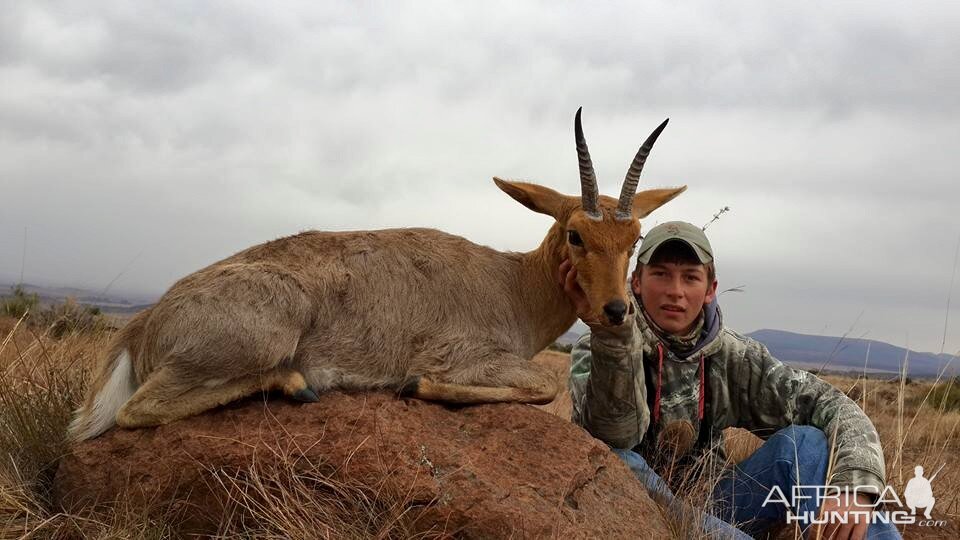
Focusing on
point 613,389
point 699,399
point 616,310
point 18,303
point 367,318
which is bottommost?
point 18,303

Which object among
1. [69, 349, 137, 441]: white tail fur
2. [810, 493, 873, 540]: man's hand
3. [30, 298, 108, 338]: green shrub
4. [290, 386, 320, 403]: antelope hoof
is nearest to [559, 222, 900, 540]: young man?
[810, 493, 873, 540]: man's hand

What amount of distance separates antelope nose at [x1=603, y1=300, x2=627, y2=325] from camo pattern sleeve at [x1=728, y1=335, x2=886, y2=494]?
1530 millimetres

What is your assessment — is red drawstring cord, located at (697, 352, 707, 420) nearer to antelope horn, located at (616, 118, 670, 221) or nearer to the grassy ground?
the grassy ground

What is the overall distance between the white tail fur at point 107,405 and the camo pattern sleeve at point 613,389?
3224 mm

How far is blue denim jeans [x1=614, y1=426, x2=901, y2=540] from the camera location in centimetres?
516

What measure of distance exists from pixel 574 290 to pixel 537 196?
84cm

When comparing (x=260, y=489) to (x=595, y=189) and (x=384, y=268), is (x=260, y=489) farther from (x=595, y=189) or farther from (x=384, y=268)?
(x=595, y=189)

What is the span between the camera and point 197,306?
509 centimetres

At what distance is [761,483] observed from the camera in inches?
227

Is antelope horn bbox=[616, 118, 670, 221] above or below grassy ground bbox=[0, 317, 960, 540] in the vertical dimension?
above

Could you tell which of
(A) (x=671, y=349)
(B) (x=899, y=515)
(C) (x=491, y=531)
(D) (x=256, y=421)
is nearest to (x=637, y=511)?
(C) (x=491, y=531)

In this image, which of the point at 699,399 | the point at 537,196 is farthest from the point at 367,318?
the point at 699,399

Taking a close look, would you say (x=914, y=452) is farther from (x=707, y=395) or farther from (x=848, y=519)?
(x=848, y=519)

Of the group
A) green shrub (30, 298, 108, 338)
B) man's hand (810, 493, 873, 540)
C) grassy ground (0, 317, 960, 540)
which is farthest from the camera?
green shrub (30, 298, 108, 338)
